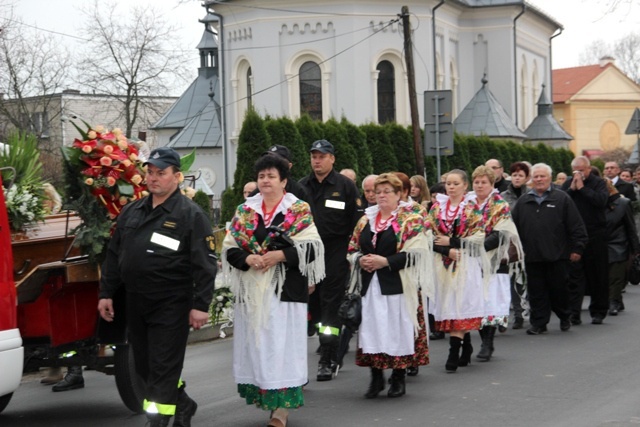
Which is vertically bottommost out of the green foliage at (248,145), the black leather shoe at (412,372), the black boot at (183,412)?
the black leather shoe at (412,372)

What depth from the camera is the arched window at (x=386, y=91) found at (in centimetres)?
4391

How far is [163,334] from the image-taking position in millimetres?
7500

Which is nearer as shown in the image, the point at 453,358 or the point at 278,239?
the point at 278,239

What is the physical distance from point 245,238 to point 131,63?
54.9 m

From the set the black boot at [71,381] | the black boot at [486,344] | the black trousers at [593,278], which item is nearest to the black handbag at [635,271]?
the black trousers at [593,278]

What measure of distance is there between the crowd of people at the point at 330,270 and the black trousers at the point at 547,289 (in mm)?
16

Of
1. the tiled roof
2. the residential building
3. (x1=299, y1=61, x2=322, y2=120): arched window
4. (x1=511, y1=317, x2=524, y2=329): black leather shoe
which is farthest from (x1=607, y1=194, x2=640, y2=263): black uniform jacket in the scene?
the tiled roof

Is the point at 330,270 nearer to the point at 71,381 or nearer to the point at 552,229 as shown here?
the point at 71,381

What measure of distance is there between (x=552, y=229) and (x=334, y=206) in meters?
3.93

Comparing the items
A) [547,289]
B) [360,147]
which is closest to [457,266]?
[547,289]

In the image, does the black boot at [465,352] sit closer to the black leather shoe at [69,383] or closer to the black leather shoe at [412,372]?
the black leather shoe at [412,372]

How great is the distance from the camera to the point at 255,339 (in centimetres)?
805

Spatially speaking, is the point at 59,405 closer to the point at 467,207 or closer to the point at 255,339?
the point at 255,339

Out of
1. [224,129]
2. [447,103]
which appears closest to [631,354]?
[447,103]
